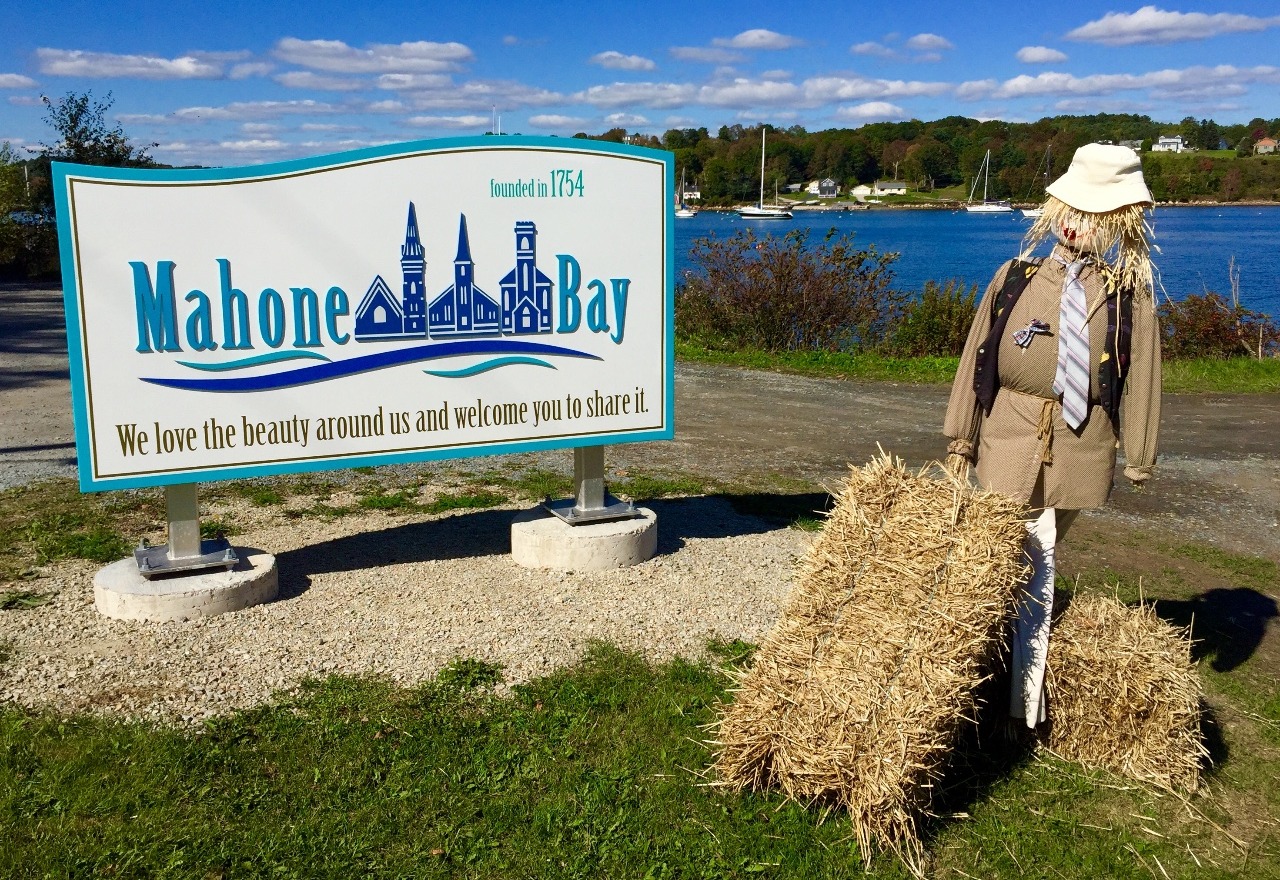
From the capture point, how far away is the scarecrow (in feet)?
13.9

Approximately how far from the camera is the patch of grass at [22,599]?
18.4 ft

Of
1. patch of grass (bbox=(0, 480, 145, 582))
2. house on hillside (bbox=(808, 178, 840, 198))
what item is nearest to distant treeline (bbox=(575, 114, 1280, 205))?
house on hillside (bbox=(808, 178, 840, 198))

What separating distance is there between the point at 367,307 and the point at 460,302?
0.51m

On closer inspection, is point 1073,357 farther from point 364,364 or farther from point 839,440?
point 839,440

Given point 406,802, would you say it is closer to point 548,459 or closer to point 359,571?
point 359,571

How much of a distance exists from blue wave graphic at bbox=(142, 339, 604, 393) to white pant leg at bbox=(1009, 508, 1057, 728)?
300 centimetres

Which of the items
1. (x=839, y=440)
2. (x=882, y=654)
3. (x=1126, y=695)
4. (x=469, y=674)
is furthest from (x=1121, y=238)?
(x=839, y=440)

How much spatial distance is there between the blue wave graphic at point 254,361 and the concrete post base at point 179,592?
1.04m

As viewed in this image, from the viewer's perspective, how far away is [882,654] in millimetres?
3775

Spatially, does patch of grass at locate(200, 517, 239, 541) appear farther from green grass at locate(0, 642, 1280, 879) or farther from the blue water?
the blue water

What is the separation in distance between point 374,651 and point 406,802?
135 centimetres

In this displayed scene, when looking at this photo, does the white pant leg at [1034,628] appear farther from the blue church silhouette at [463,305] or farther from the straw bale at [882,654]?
the blue church silhouette at [463,305]

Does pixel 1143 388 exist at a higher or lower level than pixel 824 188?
lower

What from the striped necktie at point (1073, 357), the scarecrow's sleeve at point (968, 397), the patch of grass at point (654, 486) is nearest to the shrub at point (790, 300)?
the patch of grass at point (654, 486)
